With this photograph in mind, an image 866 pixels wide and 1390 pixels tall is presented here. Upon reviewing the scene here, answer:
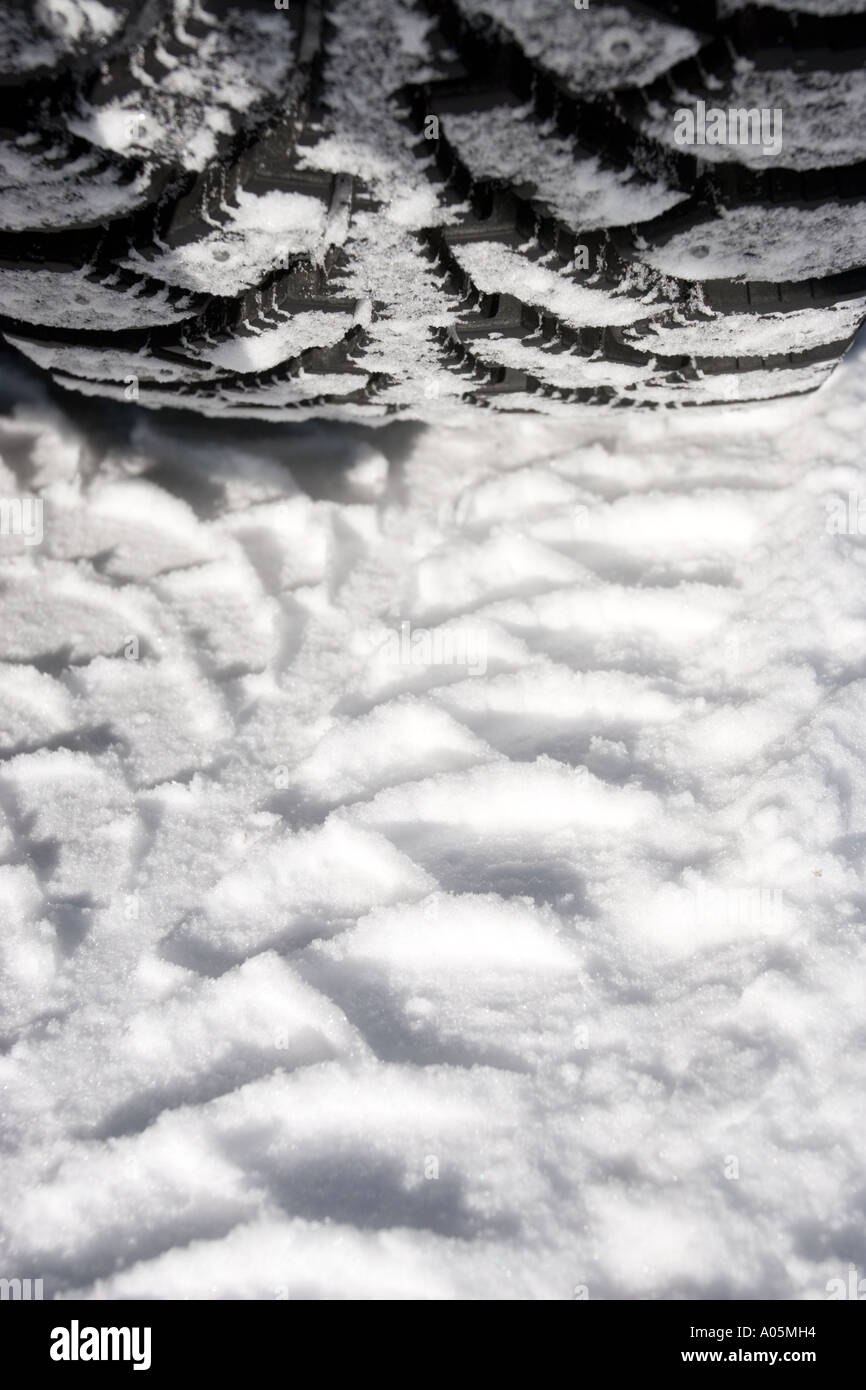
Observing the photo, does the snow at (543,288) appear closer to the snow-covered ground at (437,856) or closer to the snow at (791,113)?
the snow at (791,113)

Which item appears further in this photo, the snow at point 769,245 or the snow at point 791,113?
the snow at point 769,245

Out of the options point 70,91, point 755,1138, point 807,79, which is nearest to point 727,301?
point 807,79

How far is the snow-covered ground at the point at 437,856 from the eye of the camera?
0.70 metres

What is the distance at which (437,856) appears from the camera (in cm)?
87

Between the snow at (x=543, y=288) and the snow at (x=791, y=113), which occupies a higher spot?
the snow at (x=543, y=288)

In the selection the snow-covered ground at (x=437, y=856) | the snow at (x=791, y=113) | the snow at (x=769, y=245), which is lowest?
the snow-covered ground at (x=437, y=856)

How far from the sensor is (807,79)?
579 mm

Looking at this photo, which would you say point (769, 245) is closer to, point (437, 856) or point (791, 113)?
point (791, 113)

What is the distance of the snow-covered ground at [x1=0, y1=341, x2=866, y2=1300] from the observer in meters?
0.70

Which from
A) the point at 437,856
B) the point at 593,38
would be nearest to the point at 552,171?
the point at 593,38

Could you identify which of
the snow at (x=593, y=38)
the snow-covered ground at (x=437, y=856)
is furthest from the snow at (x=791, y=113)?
the snow-covered ground at (x=437, y=856)

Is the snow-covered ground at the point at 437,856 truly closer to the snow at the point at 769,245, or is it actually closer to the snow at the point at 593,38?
the snow at the point at 769,245

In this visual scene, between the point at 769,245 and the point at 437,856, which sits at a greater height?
the point at 769,245

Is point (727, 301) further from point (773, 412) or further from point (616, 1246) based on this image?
point (616, 1246)
